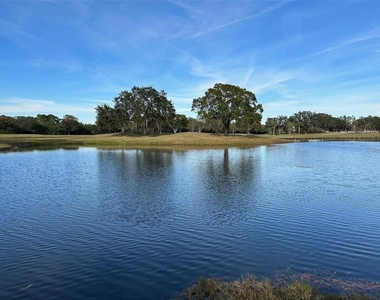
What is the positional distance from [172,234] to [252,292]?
7384 millimetres

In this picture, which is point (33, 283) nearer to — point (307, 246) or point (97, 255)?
point (97, 255)

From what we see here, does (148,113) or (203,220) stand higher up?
(148,113)

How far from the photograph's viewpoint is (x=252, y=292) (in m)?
8.83

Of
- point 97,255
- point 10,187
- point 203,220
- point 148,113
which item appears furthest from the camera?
point 148,113

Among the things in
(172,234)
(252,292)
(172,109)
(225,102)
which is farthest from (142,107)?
(252,292)

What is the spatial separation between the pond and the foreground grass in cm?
80

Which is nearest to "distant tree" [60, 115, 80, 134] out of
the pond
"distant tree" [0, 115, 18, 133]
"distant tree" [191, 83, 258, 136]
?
"distant tree" [0, 115, 18, 133]

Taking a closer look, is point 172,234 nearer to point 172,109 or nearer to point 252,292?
point 252,292

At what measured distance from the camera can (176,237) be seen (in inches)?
600

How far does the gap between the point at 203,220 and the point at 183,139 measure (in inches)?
3199

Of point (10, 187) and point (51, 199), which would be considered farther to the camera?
point (10, 187)

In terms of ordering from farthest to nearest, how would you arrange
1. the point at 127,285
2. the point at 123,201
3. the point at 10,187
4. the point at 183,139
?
the point at 183,139, the point at 10,187, the point at 123,201, the point at 127,285

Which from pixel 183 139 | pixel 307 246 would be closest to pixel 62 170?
pixel 307 246

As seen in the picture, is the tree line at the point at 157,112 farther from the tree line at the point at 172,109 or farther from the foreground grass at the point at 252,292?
the foreground grass at the point at 252,292
